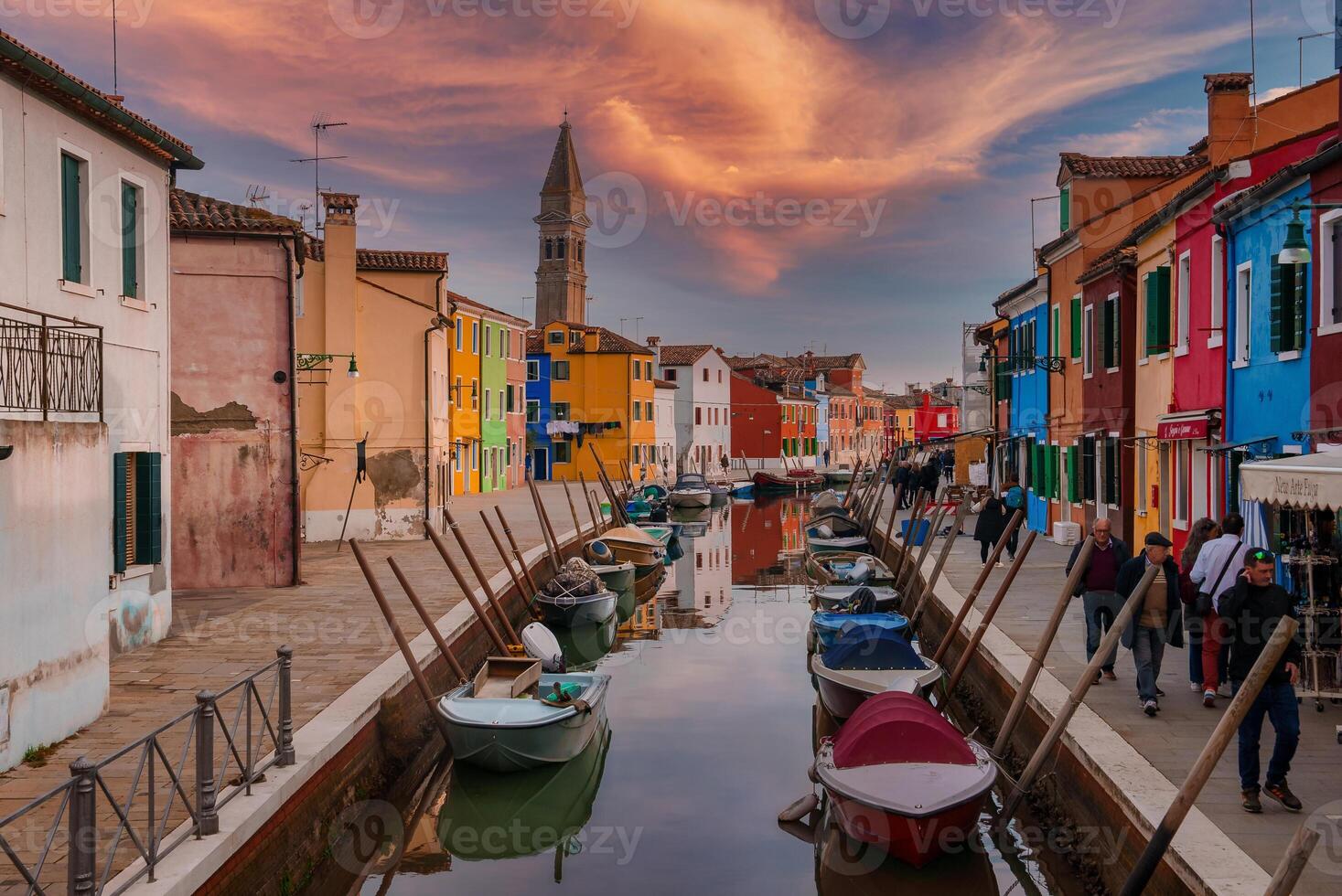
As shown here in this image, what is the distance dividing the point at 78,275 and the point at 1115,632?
37.1ft

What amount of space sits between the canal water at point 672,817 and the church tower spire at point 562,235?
288 ft

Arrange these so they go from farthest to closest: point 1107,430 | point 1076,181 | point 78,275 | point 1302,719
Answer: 1. point 1076,181
2. point 1107,430
3. point 78,275
4. point 1302,719

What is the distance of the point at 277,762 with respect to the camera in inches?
365

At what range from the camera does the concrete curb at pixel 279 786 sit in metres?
6.95

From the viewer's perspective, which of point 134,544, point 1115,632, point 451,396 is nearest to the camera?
point 1115,632

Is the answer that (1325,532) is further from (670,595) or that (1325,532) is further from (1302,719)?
(670,595)

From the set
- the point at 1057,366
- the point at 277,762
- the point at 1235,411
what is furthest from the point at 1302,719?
the point at 1057,366

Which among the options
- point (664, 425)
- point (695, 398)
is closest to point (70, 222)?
point (664, 425)

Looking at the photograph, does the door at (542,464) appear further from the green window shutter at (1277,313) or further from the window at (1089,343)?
the green window shutter at (1277,313)

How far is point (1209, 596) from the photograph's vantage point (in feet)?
33.9

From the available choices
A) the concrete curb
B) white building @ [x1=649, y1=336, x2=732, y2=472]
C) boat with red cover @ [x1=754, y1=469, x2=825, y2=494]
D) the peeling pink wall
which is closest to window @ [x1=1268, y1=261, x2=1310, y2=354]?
the concrete curb

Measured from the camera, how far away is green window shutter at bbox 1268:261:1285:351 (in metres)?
13.4

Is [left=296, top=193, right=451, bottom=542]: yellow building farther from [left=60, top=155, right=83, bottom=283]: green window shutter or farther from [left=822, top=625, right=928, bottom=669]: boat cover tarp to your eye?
[left=822, top=625, right=928, bottom=669]: boat cover tarp

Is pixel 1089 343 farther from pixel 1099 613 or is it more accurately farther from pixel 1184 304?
pixel 1099 613
